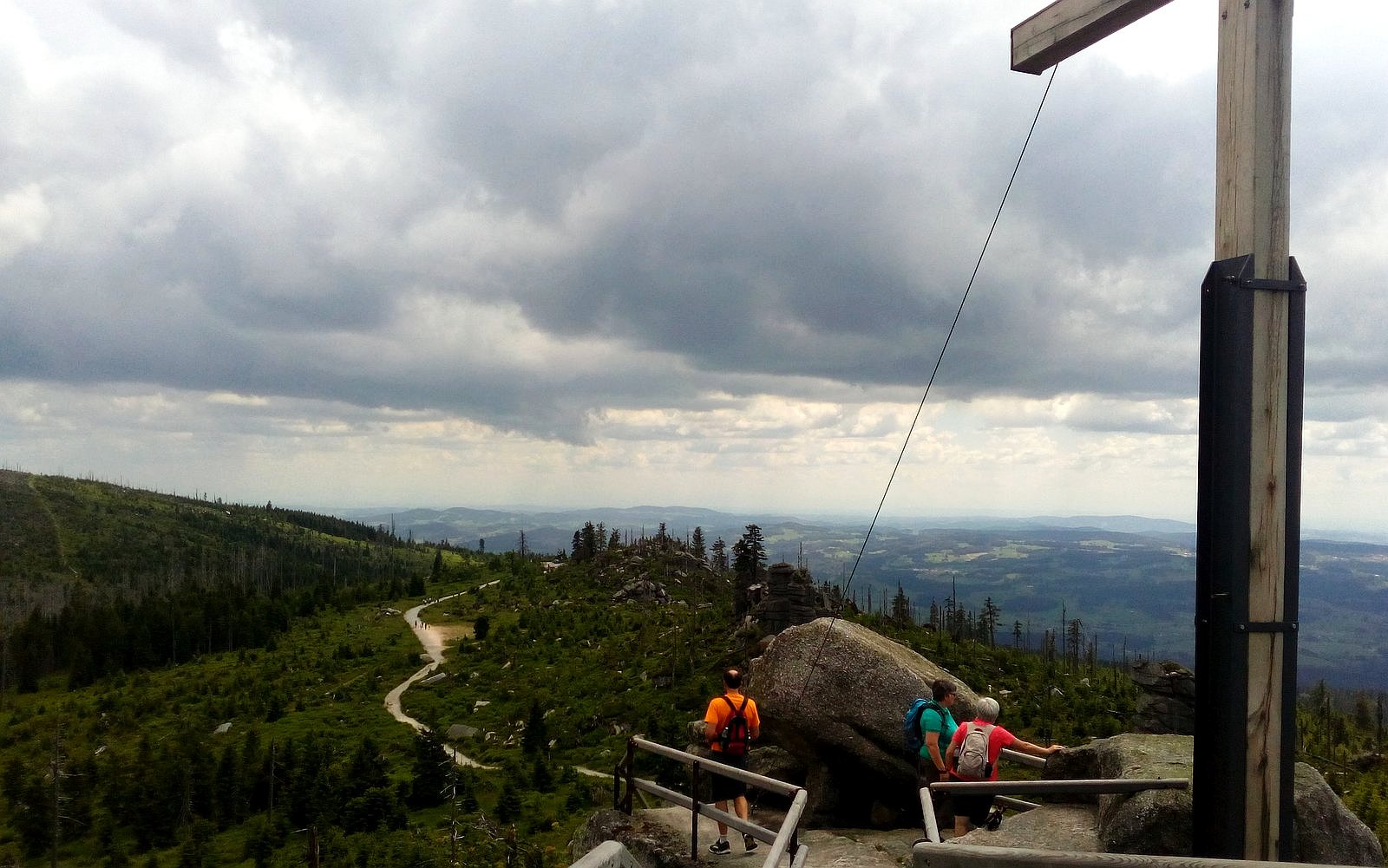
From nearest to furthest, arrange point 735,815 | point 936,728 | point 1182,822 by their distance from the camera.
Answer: point 1182,822 → point 936,728 → point 735,815

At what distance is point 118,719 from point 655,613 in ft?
236

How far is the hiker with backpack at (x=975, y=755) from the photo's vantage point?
11.0m

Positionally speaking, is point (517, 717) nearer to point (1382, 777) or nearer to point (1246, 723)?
point (1382, 777)

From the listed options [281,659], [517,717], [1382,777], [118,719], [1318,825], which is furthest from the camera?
[281,659]

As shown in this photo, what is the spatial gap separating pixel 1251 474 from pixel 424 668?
99.1 meters

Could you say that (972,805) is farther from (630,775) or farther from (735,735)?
(630,775)

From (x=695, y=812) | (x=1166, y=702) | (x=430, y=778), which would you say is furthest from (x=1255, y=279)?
(x=430, y=778)

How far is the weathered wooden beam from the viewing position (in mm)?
6445

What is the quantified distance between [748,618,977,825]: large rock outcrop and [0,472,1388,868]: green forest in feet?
50.6

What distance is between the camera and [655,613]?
85.1m

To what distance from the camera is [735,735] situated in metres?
13.0

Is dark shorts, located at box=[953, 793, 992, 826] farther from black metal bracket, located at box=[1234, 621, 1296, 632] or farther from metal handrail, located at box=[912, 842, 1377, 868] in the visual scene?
metal handrail, located at box=[912, 842, 1377, 868]

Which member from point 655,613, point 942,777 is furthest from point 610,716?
point 942,777

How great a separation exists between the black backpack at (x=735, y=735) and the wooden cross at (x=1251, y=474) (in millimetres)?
8091
